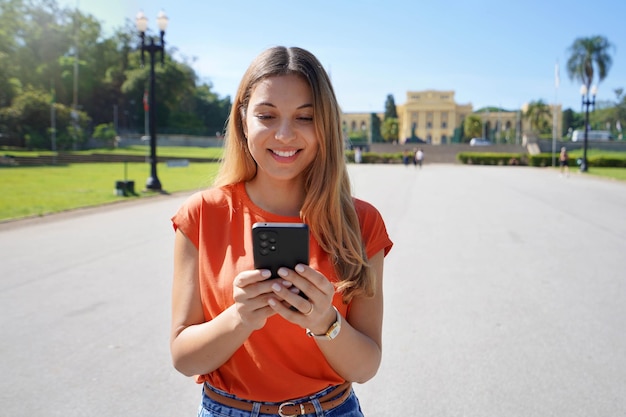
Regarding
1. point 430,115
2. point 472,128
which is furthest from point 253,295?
point 430,115

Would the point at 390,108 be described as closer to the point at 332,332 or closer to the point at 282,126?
the point at 282,126

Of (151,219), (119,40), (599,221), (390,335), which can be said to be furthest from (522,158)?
(119,40)

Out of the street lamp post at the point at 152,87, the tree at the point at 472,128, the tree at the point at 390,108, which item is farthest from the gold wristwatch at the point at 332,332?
the tree at the point at 390,108

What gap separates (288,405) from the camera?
1.61 meters

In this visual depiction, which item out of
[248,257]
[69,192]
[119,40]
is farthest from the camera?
[119,40]

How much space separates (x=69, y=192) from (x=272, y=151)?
17.4m

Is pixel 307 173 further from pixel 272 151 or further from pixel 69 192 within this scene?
pixel 69 192

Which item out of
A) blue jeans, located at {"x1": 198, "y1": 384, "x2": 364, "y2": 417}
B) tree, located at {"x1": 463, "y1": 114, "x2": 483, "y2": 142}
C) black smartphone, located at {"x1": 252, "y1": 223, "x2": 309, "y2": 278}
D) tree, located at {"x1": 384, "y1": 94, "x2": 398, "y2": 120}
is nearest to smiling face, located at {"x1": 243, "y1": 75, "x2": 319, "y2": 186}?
black smartphone, located at {"x1": 252, "y1": 223, "x2": 309, "y2": 278}

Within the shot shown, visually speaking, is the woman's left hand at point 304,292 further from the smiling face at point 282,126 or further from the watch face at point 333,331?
the smiling face at point 282,126

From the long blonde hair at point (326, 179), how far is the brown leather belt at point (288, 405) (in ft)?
1.05

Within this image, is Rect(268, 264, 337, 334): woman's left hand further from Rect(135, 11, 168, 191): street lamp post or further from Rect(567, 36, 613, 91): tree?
Rect(567, 36, 613, 91): tree

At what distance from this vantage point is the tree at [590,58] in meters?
60.4

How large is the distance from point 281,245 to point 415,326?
381 cm

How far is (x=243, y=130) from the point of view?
1.84 m
